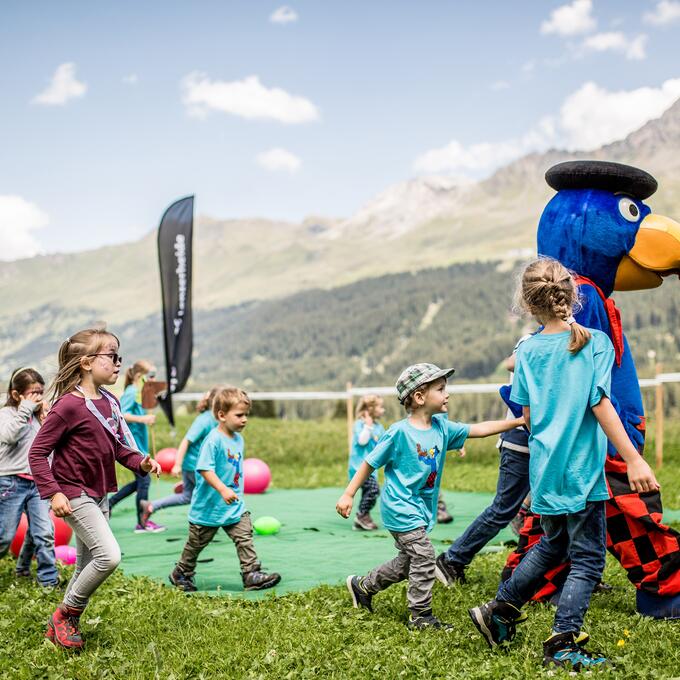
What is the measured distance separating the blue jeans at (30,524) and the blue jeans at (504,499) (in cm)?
299

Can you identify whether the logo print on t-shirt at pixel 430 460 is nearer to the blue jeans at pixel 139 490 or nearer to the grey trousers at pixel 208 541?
the grey trousers at pixel 208 541

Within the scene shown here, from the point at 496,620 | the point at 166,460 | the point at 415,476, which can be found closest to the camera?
the point at 496,620

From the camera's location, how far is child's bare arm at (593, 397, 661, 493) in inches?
151

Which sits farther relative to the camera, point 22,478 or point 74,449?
point 22,478

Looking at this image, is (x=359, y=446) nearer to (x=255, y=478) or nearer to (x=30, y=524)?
(x=255, y=478)

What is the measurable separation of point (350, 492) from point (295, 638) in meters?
0.82

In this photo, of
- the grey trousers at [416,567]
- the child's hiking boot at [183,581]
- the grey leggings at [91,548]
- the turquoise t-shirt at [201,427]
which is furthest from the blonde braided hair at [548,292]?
the turquoise t-shirt at [201,427]

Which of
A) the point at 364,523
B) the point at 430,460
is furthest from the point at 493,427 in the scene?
the point at 364,523

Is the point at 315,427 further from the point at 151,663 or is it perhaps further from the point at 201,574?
the point at 151,663

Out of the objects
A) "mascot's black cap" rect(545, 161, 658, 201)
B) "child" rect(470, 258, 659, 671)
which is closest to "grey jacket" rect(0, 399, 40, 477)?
"child" rect(470, 258, 659, 671)

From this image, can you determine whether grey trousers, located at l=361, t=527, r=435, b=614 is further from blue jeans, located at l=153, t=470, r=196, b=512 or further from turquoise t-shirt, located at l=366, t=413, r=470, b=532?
blue jeans, located at l=153, t=470, r=196, b=512

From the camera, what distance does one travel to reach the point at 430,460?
4957mm

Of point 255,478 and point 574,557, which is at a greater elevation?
point 574,557

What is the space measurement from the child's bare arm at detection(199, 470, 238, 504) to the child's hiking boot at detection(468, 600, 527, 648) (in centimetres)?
213
